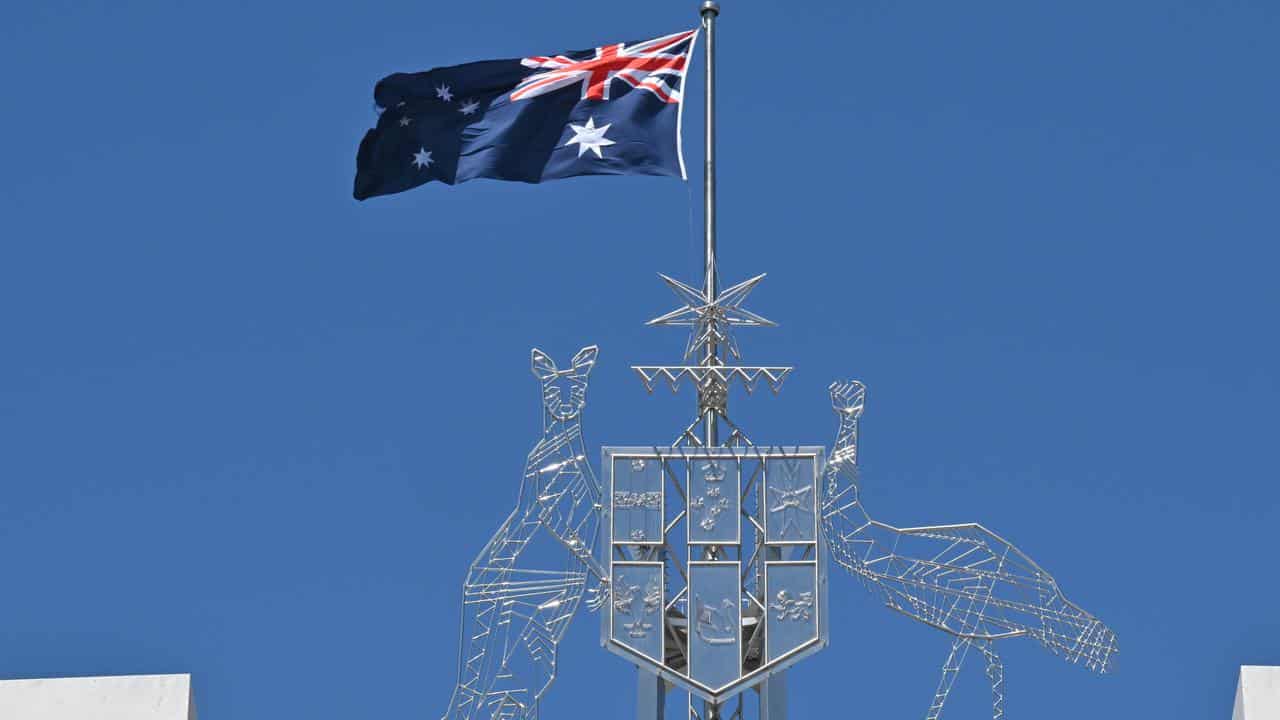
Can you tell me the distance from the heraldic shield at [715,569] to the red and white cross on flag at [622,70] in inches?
303

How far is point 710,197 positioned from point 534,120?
3.84 m

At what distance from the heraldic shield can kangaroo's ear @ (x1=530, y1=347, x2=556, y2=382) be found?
4.95 feet

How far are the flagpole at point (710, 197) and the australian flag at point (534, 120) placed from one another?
709 millimetres

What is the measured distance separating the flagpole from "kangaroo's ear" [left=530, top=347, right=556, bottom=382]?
2.38 m

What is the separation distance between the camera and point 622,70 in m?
59.2

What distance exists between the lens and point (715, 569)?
53438mm

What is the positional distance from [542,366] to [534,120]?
633 cm

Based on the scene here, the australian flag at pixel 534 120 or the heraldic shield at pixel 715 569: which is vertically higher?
the australian flag at pixel 534 120

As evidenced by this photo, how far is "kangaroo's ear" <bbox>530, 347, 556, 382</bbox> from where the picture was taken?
178ft

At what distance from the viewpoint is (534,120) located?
59.0m

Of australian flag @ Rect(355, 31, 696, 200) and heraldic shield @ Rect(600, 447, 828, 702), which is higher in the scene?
australian flag @ Rect(355, 31, 696, 200)

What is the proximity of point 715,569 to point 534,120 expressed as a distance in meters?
9.56

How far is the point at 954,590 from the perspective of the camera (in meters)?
55.1

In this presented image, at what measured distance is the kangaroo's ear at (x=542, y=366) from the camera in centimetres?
5412
